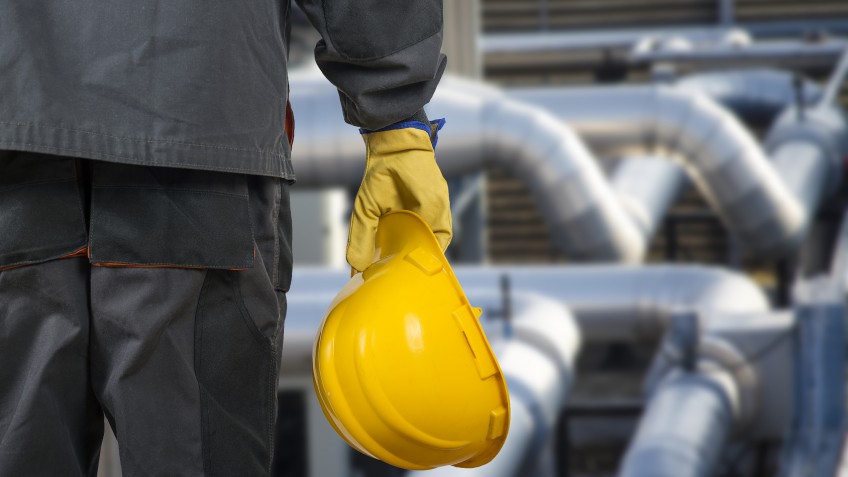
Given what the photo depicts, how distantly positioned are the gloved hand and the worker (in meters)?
0.10

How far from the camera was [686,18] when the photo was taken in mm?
8609

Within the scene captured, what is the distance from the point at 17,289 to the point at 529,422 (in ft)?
6.16

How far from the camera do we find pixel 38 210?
901 mm

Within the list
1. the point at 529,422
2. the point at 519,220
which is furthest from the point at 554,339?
the point at 519,220

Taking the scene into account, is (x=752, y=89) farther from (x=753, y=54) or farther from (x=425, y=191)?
(x=425, y=191)

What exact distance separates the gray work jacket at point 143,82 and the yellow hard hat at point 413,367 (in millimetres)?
175

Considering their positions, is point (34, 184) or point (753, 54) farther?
point (753, 54)

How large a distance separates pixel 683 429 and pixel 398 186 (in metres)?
2.29

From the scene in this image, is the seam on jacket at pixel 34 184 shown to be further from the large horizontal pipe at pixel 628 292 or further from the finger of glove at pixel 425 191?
the large horizontal pipe at pixel 628 292

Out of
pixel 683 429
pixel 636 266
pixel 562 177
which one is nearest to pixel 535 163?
pixel 562 177

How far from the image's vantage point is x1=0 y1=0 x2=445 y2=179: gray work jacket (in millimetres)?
876

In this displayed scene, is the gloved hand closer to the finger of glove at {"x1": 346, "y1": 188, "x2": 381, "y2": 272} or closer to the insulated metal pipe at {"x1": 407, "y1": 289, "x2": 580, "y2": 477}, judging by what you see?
the finger of glove at {"x1": 346, "y1": 188, "x2": 381, "y2": 272}

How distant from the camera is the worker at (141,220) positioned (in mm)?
880

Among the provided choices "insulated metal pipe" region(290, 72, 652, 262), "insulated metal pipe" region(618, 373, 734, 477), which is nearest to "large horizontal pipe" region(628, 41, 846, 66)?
"insulated metal pipe" region(290, 72, 652, 262)
